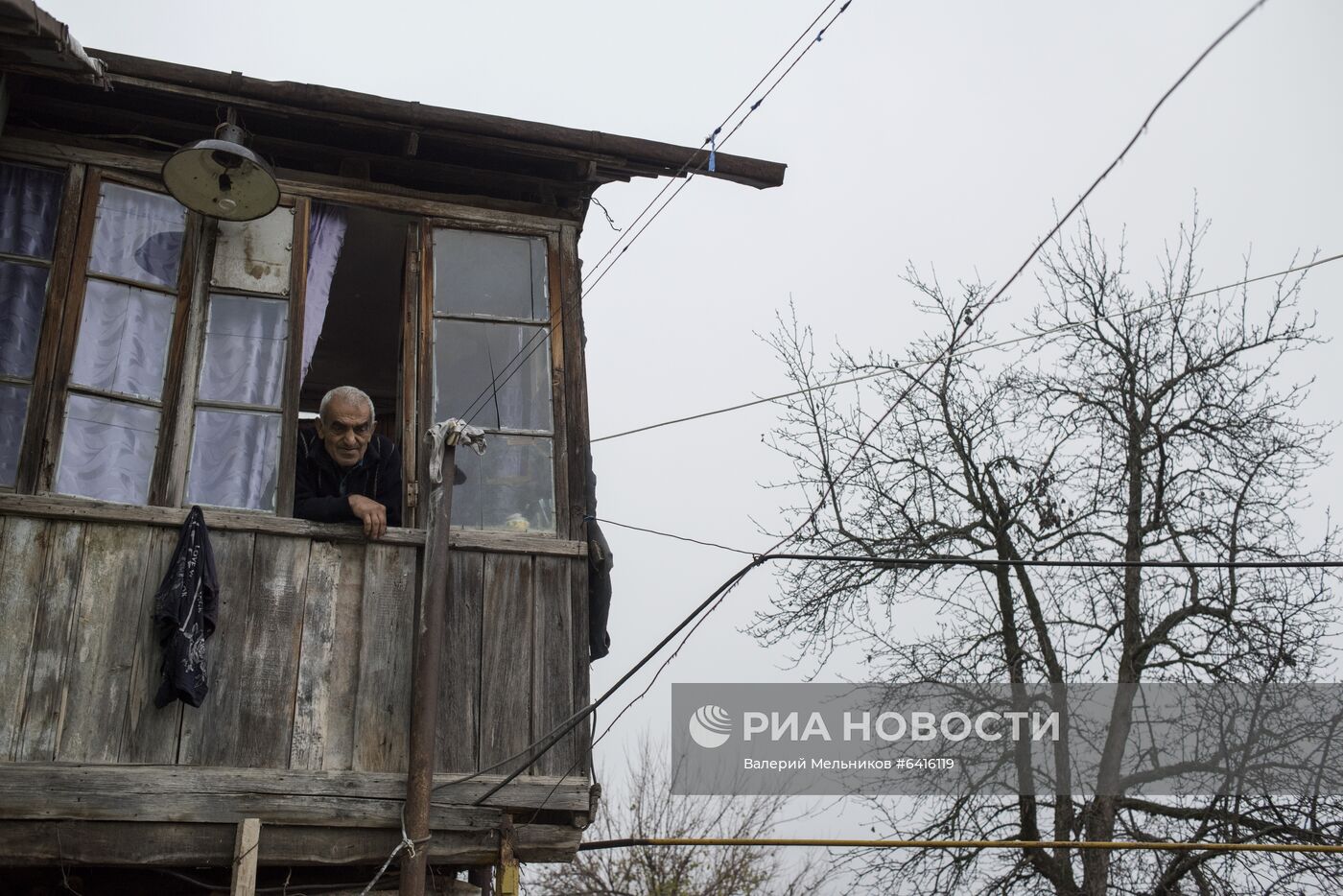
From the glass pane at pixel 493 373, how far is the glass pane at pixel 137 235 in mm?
1457

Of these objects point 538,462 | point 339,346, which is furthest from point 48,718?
point 339,346

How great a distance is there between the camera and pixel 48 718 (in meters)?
5.68

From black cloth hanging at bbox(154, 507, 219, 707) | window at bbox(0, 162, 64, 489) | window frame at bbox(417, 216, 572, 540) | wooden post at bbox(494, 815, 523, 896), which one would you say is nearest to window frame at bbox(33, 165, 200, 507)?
window at bbox(0, 162, 64, 489)

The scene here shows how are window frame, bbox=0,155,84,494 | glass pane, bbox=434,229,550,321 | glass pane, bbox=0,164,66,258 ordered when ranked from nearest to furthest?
1. window frame, bbox=0,155,84,494
2. glass pane, bbox=0,164,66,258
3. glass pane, bbox=434,229,550,321

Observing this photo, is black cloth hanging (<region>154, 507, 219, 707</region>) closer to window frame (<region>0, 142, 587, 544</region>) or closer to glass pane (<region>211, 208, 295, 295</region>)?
window frame (<region>0, 142, 587, 544</region>)

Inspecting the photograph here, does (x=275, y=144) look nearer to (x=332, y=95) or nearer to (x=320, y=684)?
(x=332, y=95)

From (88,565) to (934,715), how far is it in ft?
31.8

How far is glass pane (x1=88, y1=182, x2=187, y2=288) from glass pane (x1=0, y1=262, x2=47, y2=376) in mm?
289

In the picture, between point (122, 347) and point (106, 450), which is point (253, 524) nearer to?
point (106, 450)

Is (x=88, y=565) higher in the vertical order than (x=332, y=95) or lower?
lower

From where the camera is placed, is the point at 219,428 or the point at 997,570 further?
the point at 997,570

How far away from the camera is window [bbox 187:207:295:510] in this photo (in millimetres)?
6430

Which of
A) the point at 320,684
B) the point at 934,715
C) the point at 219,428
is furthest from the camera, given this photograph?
the point at 934,715

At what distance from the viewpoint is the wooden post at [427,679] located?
19.4 feet
